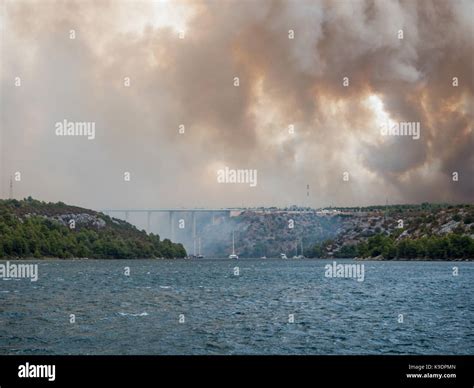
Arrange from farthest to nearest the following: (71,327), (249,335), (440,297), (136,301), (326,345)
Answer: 1. (440,297)
2. (136,301)
3. (71,327)
4. (249,335)
5. (326,345)

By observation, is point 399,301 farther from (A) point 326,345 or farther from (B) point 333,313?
(A) point 326,345

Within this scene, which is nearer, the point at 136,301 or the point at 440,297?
the point at 136,301

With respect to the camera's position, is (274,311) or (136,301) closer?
(274,311)
